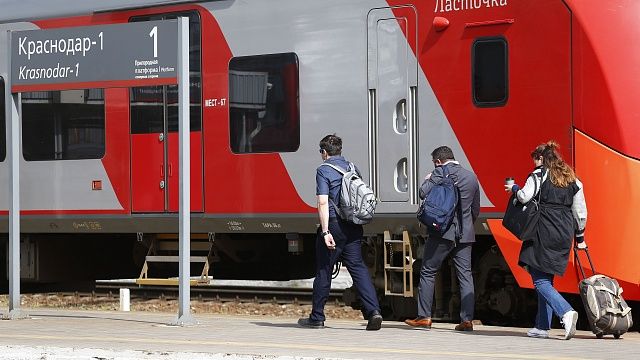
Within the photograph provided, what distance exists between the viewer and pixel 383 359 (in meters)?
8.86

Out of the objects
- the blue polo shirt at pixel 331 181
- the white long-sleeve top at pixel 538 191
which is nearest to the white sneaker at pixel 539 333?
the white long-sleeve top at pixel 538 191

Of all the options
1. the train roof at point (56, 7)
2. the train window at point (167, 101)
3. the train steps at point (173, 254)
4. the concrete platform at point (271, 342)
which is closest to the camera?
the concrete platform at point (271, 342)

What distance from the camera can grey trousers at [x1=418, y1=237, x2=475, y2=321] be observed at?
11.5 m

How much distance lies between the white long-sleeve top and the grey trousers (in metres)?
1.07

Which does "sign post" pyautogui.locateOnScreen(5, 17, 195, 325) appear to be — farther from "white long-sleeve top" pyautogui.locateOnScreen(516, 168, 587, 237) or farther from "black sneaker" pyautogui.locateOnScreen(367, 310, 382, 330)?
"white long-sleeve top" pyautogui.locateOnScreen(516, 168, 587, 237)

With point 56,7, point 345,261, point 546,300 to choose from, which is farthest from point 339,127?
point 56,7

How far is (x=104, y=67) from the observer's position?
40.0ft

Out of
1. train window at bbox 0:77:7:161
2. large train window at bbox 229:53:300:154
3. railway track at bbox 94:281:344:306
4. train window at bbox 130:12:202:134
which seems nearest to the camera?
large train window at bbox 229:53:300:154

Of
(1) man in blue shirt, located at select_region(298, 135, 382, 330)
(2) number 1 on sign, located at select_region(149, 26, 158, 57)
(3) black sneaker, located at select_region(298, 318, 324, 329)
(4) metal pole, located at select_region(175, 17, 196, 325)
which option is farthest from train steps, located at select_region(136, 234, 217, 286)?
(1) man in blue shirt, located at select_region(298, 135, 382, 330)

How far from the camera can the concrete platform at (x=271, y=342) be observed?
9.23 m

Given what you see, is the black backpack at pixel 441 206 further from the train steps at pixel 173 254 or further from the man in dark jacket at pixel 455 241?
the train steps at pixel 173 254

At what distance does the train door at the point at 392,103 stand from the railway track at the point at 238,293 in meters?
3.36

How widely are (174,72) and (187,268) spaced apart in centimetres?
172

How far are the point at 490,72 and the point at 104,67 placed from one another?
3.49 m
